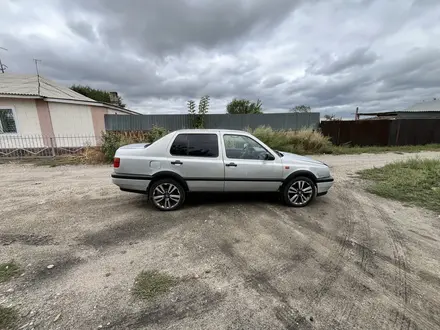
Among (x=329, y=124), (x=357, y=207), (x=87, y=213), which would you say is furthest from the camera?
(x=329, y=124)

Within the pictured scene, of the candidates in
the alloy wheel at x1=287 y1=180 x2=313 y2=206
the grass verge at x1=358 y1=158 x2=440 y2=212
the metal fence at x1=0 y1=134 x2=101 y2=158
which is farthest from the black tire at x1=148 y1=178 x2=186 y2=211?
the metal fence at x1=0 y1=134 x2=101 y2=158

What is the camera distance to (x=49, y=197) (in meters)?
5.26

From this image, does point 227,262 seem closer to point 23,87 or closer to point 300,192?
point 300,192

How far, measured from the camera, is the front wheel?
167 inches

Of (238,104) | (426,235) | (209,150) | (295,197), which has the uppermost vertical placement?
(238,104)

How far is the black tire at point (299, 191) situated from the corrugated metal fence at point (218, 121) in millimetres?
9942

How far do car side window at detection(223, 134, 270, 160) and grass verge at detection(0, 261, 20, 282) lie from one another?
347 centimetres

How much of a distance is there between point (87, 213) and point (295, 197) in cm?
426

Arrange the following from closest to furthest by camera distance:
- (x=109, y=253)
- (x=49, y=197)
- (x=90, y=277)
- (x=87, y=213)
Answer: (x=90, y=277), (x=109, y=253), (x=87, y=213), (x=49, y=197)

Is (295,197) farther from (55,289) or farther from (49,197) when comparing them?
(49,197)

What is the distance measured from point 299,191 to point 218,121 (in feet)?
33.0

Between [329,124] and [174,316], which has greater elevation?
[329,124]

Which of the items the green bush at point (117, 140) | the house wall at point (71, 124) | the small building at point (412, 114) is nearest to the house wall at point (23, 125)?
the house wall at point (71, 124)

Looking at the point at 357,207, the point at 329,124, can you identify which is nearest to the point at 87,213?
the point at 357,207
